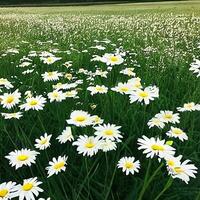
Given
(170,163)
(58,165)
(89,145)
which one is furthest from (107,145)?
(170,163)

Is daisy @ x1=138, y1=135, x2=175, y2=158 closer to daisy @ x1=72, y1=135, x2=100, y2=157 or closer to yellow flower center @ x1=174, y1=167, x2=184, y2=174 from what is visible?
yellow flower center @ x1=174, y1=167, x2=184, y2=174

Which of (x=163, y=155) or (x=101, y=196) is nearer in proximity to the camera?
(x=163, y=155)

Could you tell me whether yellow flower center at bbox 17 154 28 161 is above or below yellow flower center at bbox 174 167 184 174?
below

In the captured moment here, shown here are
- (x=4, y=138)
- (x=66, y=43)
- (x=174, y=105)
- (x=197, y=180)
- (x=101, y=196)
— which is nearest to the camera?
(x=101, y=196)

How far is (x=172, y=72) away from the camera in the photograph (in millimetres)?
4820

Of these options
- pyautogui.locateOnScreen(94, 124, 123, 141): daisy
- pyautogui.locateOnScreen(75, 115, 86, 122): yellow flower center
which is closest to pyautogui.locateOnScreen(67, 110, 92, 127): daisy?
pyautogui.locateOnScreen(75, 115, 86, 122): yellow flower center

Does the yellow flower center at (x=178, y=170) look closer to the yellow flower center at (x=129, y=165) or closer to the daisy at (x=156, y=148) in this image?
the daisy at (x=156, y=148)

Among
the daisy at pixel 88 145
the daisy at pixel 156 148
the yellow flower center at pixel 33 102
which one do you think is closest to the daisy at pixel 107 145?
the daisy at pixel 88 145

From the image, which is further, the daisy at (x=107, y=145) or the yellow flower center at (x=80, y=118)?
the yellow flower center at (x=80, y=118)

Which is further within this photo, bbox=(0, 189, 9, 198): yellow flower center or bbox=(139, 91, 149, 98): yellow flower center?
bbox=(139, 91, 149, 98): yellow flower center

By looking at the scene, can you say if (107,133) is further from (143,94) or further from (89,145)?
(143,94)

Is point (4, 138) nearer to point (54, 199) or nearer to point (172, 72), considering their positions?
point (54, 199)

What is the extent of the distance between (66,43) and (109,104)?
5673 millimetres

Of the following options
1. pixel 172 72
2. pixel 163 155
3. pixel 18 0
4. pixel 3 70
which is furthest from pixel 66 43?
pixel 18 0
